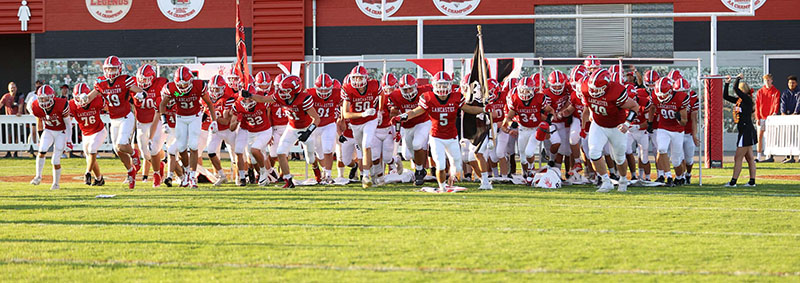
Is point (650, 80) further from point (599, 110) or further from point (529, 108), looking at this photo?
point (599, 110)

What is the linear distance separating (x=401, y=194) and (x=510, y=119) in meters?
2.75

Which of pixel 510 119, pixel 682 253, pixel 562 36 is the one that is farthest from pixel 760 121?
pixel 682 253

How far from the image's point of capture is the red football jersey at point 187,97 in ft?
43.9

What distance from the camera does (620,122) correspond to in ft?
40.8

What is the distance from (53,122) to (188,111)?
189cm

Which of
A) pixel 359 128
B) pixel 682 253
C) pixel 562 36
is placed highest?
pixel 562 36

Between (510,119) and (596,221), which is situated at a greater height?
(510,119)

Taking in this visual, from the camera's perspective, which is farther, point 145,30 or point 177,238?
point 145,30

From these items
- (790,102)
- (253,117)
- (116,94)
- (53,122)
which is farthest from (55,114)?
(790,102)

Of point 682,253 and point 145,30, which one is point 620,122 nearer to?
point 682,253

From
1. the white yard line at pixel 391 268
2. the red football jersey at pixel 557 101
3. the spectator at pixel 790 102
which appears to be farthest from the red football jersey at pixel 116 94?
the spectator at pixel 790 102

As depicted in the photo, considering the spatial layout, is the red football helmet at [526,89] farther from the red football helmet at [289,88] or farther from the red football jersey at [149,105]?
Answer: the red football jersey at [149,105]

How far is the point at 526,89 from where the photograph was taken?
13750mm

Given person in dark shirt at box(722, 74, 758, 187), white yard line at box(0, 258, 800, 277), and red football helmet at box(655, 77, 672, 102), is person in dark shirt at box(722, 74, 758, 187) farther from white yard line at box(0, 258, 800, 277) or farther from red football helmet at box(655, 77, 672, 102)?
white yard line at box(0, 258, 800, 277)
